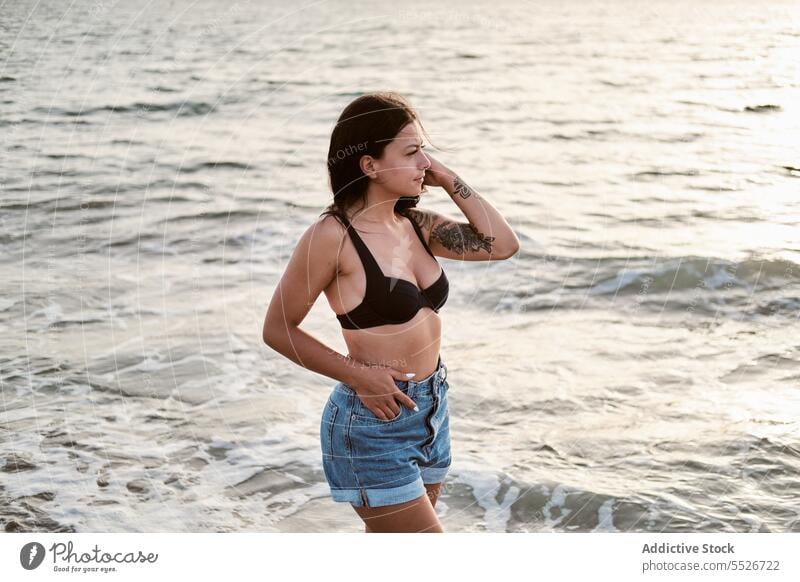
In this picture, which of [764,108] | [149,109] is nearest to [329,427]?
[764,108]

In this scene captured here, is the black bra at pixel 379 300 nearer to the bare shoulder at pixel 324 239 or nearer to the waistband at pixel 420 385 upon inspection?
the bare shoulder at pixel 324 239

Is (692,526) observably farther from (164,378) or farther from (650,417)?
(164,378)

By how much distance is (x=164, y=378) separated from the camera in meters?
7.25

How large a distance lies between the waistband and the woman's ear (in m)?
0.72

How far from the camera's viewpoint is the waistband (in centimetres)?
363

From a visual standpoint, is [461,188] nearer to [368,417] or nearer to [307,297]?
[307,297]

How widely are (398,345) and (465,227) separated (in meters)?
0.57

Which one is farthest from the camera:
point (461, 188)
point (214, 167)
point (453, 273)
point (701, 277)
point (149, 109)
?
point (149, 109)

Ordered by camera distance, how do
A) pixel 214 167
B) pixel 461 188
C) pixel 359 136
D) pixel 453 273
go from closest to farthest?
pixel 359 136 < pixel 461 188 < pixel 453 273 < pixel 214 167

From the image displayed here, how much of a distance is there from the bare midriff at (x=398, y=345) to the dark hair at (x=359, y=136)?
42 cm

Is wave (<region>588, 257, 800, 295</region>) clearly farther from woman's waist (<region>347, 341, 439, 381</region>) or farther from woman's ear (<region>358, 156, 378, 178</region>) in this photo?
woman's ear (<region>358, 156, 378, 178</region>)

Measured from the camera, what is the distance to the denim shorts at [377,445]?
3604 millimetres

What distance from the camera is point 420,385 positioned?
367 cm

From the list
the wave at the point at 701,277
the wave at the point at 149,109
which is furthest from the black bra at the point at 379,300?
the wave at the point at 149,109
